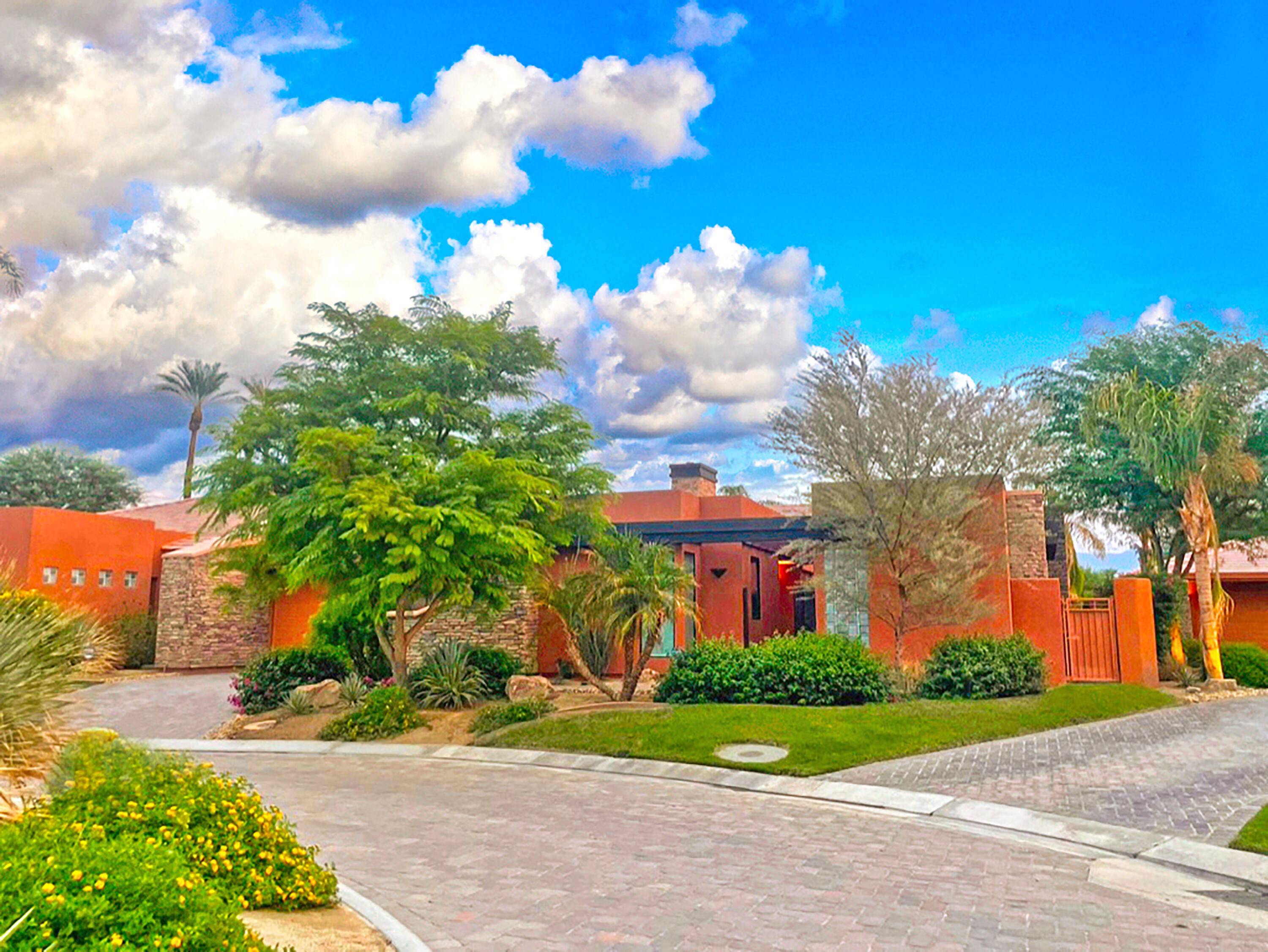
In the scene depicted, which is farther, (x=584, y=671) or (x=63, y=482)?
(x=63, y=482)

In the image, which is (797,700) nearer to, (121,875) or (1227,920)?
(1227,920)

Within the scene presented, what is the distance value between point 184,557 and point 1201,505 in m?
27.9

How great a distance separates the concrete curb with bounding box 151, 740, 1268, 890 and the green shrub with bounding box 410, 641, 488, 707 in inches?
79.2

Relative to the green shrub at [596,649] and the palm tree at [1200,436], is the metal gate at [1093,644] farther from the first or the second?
the green shrub at [596,649]

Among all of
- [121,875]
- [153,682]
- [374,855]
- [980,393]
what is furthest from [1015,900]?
[153,682]

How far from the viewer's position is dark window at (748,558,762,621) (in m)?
29.2

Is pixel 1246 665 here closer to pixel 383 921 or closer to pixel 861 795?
pixel 861 795

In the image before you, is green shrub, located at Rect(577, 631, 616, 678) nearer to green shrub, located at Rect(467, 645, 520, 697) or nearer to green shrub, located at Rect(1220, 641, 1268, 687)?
green shrub, located at Rect(467, 645, 520, 697)

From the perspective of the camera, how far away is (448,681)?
18.8 metres

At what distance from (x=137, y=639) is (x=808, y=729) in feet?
81.2

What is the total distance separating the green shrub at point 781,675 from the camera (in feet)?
57.1

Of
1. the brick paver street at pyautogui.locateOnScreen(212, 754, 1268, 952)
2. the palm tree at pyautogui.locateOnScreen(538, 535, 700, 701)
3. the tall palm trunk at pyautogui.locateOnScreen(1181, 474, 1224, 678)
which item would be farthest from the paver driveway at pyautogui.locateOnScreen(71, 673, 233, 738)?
the tall palm trunk at pyautogui.locateOnScreen(1181, 474, 1224, 678)

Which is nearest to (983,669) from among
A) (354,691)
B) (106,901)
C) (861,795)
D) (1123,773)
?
(1123,773)

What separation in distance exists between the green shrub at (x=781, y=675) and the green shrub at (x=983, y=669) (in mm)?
1090
